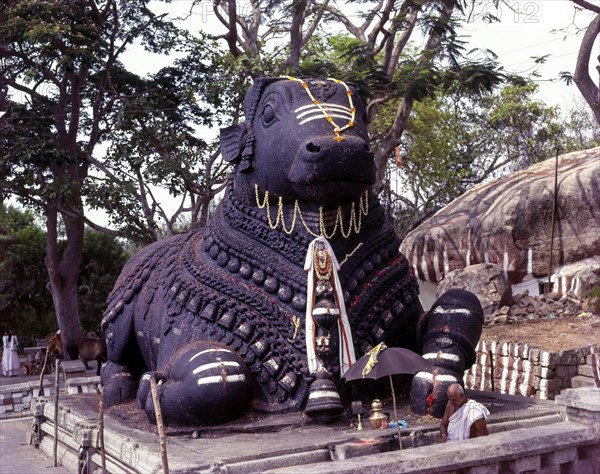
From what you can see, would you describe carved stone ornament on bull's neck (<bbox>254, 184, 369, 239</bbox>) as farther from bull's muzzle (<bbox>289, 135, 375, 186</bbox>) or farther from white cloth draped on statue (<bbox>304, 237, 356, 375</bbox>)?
bull's muzzle (<bbox>289, 135, 375, 186</bbox>)

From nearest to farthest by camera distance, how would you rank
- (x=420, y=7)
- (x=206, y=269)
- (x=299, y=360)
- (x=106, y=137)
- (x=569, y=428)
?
(x=569, y=428) < (x=299, y=360) < (x=206, y=269) < (x=420, y=7) < (x=106, y=137)

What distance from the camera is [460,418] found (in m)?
5.45

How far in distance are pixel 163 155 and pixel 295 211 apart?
35.2 ft

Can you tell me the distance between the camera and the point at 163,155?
16.8 meters

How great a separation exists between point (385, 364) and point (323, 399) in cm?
52

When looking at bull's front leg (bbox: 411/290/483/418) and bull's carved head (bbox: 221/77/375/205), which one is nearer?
bull's front leg (bbox: 411/290/483/418)

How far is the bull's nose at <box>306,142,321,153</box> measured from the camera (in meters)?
6.04

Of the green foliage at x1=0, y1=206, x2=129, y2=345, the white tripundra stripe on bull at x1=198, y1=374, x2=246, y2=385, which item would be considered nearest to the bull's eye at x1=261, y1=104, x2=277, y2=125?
the white tripundra stripe on bull at x1=198, y1=374, x2=246, y2=385

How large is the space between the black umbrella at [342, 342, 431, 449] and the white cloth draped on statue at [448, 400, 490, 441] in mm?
363

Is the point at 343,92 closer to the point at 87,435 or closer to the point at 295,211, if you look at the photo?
the point at 295,211

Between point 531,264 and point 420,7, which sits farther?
point 531,264

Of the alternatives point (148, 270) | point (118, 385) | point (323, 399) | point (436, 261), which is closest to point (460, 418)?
point (323, 399)

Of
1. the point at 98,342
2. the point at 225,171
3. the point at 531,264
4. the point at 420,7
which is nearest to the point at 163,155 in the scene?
the point at 225,171

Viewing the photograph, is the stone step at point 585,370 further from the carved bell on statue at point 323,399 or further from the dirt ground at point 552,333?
the carved bell on statue at point 323,399
